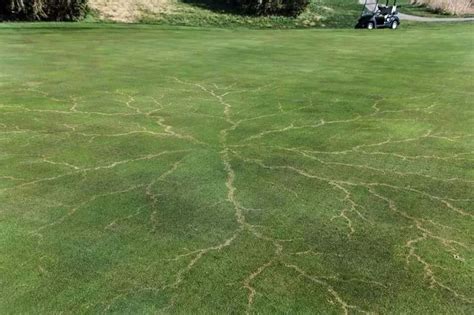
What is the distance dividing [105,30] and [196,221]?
17292 millimetres

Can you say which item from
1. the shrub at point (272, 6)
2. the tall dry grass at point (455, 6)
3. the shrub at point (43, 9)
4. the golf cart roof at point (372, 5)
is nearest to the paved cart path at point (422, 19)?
the golf cart roof at point (372, 5)

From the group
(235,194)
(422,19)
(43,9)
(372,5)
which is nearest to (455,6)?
(422,19)

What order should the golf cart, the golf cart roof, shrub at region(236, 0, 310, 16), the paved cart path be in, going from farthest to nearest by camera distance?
the paved cart path < shrub at region(236, 0, 310, 16) < the golf cart roof < the golf cart

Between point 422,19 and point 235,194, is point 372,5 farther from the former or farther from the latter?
point 235,194

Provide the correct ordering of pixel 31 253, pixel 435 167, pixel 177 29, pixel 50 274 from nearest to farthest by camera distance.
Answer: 1. pixel 50 274
2. pixel 31 253
3. pixel 435 167
4. pixel 177 29

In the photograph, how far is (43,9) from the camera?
2253 cm

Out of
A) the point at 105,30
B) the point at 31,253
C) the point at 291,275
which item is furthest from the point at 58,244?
the point at 105,30

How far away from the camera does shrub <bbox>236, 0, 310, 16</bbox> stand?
2795 cm

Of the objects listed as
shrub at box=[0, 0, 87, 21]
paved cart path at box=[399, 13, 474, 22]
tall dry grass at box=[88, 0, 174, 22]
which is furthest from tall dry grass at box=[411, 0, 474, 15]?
shrub at box=[0, 0, 87, 21]

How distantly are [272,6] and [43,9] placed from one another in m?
11.8

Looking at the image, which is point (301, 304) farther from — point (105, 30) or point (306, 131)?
point (105, 30)

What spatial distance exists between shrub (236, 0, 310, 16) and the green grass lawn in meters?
19.2

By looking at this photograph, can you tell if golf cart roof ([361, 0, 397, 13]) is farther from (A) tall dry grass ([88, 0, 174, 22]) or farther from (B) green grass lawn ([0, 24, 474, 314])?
(B) green grass lawn ([0, 24, 474, 314])

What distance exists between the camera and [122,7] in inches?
1016
